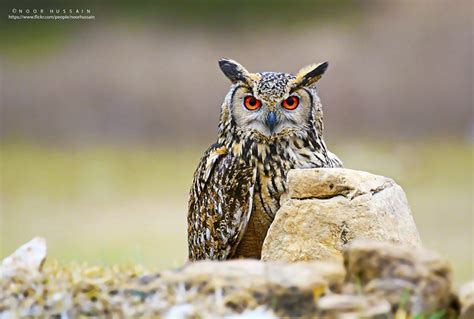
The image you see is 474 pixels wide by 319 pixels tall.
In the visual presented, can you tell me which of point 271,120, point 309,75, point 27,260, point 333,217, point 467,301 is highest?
point 309,75

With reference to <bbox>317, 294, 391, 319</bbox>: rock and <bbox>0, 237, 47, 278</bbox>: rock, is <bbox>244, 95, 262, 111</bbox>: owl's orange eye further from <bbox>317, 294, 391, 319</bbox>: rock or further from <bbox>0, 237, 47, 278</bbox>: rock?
<bbox>317, 294, 391, 319</bbox>: rock

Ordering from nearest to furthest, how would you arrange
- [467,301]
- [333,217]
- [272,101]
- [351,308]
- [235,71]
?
[351,308] < [467,301] < [333,217] < [272,101] < [235,71]

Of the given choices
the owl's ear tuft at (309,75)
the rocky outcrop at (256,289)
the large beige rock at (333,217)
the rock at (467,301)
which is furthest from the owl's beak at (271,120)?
the rock at (467,301)

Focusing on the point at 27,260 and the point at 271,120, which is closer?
the point at 27,260

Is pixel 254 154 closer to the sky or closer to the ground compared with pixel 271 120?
closer to the ground

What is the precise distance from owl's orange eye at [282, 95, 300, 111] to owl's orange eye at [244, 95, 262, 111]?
10 cm

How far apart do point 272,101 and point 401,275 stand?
1.07m

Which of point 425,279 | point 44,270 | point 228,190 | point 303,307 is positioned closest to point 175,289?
point 303,307

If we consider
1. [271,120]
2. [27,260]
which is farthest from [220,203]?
[27,260]

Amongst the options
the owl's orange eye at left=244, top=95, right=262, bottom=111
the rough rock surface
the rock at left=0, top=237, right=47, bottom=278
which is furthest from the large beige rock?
the rock at left=0, top=237, right=47, bottom=278

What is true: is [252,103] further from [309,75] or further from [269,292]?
[269,292]

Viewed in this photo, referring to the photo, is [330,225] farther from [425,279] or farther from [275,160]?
[425,279]

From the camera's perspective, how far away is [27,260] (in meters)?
2.10

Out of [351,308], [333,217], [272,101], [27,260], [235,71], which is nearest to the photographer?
[351,308]
